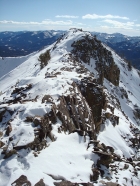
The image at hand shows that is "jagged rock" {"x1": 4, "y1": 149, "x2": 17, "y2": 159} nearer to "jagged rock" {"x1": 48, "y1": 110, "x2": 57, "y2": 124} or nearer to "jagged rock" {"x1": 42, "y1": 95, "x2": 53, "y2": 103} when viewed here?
"jagged rock" {"x1": 48, "y1": 110, "x2": 57, "y2": 124}

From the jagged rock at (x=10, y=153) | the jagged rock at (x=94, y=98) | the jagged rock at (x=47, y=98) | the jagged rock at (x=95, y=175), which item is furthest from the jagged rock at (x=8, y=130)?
the jagged rock at (x=94, y=98)

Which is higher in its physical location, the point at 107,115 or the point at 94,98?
the point at 94,98

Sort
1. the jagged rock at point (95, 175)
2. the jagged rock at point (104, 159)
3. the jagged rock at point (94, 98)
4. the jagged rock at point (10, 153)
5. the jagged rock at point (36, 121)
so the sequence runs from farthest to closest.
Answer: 1. the jagged rock at point (94, 98)
2. the jagged rock at point (36, 121)
3. the jagged rock at point (104, 159)
4. the jagged rock at point (95, 175)
5. the jagged rock at point (10, 153)

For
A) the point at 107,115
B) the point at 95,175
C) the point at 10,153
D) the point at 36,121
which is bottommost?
the point at 107,115

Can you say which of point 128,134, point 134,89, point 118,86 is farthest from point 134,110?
point 128,134

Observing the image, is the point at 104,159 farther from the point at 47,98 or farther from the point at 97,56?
the point at 97,56

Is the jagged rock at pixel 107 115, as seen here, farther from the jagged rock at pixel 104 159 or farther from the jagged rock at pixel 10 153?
the jagged rock at pixel 10 153

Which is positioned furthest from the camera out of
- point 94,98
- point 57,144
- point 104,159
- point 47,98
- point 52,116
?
point 94,98

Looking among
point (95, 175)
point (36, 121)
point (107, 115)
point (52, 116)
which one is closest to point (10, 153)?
point (36, 121)

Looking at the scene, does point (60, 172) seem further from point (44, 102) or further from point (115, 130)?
point (115, 130)

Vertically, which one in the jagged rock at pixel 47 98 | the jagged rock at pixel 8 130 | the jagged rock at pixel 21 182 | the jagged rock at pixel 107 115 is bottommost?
the jagged rock at pixel 107 115

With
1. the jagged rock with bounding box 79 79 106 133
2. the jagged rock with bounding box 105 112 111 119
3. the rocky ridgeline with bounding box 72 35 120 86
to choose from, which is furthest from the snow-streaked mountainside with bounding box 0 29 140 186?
the rocky ridgeline with bounding box 72 35 120 86
